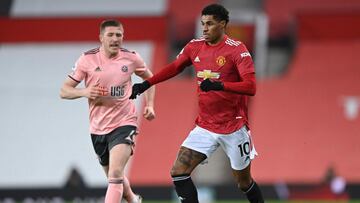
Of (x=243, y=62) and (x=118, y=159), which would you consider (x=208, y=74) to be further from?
(x=118, y=159)

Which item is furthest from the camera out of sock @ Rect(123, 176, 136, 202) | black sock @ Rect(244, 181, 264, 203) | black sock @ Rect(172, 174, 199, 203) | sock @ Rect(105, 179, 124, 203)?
sock @ Rect(123, 176, 136, 202)

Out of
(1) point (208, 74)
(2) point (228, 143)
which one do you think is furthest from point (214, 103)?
(2) point (228, 143)

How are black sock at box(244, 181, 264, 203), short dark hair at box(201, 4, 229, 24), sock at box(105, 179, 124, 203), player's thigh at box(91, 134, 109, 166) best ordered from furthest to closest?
player's thigh at box(91, 134, 109, 166) → black sock at box(244, 181, 264, 203) → sock at box(105, 179, 124, 203) → short dark hair at box(201, 4, 229, 24)

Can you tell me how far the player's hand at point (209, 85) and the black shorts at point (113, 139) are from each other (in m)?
1.32

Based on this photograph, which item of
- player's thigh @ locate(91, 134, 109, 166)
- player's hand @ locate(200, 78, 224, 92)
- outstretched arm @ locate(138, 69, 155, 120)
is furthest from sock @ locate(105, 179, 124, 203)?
player's hand @ locate(200, 78, 224, 92)

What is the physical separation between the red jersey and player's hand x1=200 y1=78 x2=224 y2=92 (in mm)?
305

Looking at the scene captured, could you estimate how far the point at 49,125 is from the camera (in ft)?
62.1

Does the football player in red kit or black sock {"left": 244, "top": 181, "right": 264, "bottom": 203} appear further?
black sock {"left": 244, "top": 181, "right": 264, "bottom": 203}

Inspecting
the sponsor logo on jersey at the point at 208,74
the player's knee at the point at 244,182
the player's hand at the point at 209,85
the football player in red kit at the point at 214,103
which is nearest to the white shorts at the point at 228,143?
the football player in red kit at the point at 214,103

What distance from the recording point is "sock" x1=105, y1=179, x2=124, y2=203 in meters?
9.05

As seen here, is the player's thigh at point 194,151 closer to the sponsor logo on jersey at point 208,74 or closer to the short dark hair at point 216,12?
the sponsor logo on jersey at point 208,74

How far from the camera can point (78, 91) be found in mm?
9156

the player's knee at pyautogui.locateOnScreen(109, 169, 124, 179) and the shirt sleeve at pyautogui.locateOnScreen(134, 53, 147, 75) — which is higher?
the shirt sleeve at pyautogui.locateOnScreen(134, 53, 147, 75)

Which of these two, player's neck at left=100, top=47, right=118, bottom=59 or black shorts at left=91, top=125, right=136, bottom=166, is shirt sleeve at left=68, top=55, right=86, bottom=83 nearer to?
player's neck at left=100, top=47, right=118, bottom=59
